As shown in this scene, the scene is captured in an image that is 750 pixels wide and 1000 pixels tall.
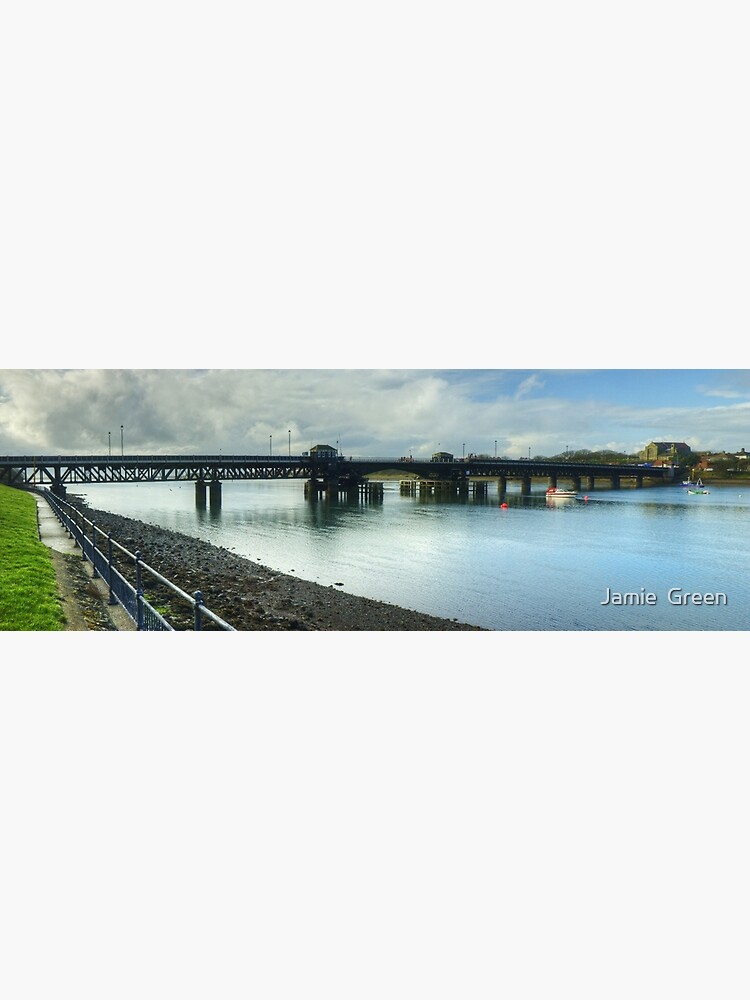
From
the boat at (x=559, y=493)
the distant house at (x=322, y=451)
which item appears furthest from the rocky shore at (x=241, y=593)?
the boat at (x=559, y=493)

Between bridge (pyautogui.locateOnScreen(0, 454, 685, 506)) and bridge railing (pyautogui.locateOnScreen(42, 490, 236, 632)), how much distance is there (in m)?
0.44

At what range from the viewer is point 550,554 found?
8.11 metres

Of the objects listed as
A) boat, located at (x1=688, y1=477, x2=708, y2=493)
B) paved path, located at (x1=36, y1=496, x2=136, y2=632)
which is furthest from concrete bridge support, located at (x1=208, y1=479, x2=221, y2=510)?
boat, located at (x1=688, y1=477, x2=708, y2=493)

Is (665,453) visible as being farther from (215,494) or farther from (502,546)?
(215,494)

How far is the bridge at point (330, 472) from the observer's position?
8320mm

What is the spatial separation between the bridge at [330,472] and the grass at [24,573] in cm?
41

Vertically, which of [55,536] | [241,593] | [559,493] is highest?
[559,493]

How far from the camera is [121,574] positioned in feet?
23.8

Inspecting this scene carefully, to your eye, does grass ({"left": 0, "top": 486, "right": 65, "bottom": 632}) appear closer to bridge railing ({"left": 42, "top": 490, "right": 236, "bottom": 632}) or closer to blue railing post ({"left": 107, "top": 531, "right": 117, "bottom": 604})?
bridge railing ({"left": 42, "top": 490, "right": 236, "bottom": 632})

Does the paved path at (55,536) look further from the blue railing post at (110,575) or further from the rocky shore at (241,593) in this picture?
the rocky shore at (241,593)

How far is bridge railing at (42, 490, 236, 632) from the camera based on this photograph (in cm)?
630

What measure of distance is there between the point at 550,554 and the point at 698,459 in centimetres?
224

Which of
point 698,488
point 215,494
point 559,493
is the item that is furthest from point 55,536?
point 698,488

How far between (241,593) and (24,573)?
2423 mm
